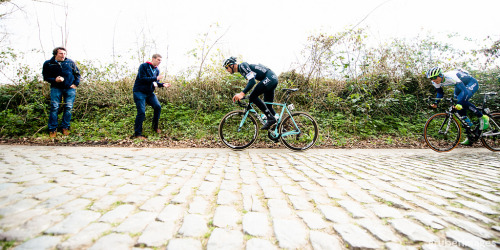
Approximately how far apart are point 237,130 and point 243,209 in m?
3.77

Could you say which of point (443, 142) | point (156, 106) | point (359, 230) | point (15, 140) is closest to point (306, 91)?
point (443, 142)

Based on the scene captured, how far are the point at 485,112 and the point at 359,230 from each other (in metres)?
6.74

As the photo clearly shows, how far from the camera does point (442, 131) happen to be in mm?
5609

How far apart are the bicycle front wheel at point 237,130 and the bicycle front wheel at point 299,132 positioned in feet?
2.42

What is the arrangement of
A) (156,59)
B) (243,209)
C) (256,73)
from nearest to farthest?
(243,209)
(256,73)
(156,59)

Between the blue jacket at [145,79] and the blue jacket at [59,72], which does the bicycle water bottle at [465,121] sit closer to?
the blue jacket at [145,79]

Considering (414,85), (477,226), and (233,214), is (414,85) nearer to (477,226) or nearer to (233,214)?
(477,226)

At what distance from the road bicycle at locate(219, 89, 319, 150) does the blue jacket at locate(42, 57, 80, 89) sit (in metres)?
4.40

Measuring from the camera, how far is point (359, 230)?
1334mm

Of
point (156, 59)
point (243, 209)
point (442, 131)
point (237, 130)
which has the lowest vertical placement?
point (243, 209)

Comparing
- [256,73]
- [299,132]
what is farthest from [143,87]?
[299,132]

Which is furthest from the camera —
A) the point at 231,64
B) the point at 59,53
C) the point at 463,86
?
the point at 59,53

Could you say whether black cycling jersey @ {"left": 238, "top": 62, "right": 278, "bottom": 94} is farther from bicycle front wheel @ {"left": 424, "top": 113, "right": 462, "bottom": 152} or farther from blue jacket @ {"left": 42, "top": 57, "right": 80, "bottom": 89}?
blue jacket @ {"left": 42, "top": 57, "right": 80, "bottom": 89}

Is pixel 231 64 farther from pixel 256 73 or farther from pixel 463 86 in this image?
pixel 463 86
